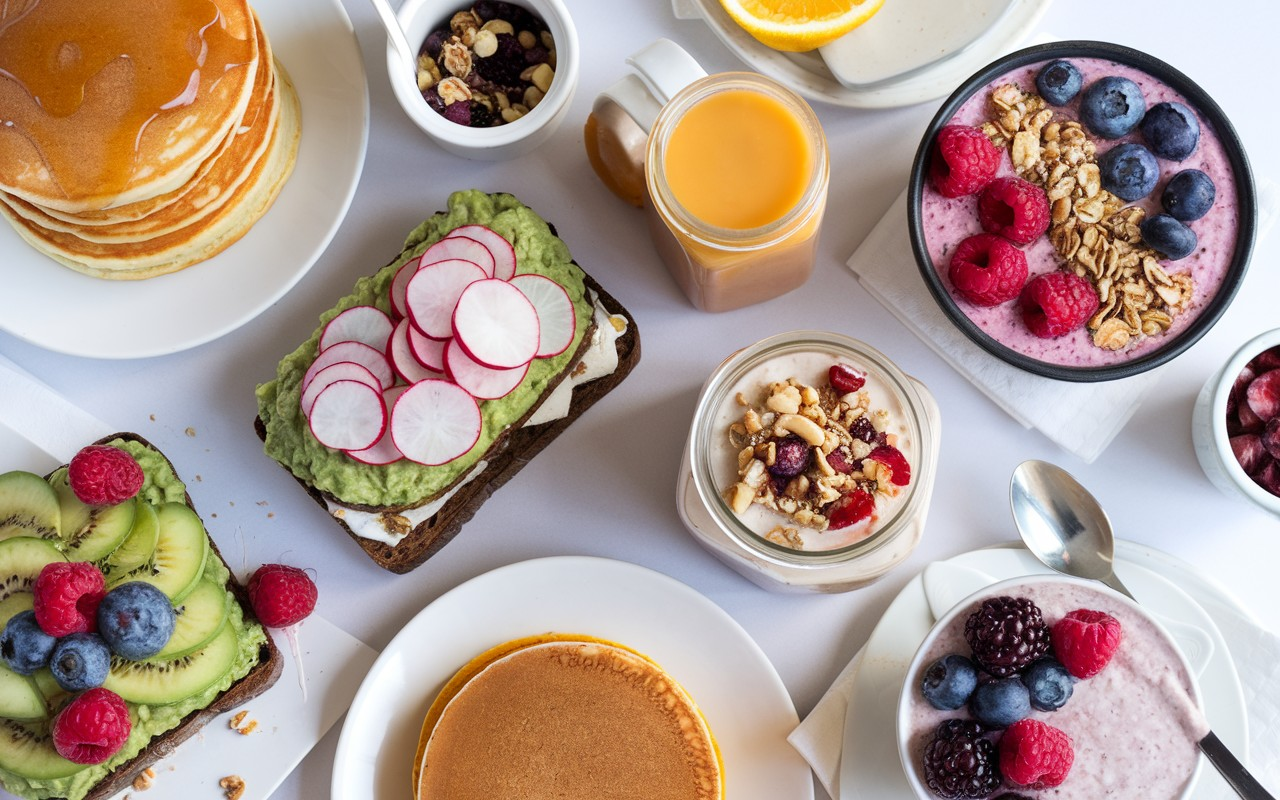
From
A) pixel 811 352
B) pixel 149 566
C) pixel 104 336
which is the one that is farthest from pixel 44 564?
pixel 811 352

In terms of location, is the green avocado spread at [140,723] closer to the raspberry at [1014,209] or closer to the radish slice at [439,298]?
the radish slice at [439,298]

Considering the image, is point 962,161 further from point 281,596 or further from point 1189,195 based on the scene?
point 281,596

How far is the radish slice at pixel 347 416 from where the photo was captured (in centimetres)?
170

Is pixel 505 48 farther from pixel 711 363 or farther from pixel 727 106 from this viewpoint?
pixel 711 363

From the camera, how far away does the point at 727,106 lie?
65.6 inches

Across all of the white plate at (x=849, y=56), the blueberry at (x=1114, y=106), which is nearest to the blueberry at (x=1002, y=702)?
the blueberry at (x=1114, y=106)

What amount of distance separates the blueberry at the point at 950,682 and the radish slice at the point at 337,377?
988 mm

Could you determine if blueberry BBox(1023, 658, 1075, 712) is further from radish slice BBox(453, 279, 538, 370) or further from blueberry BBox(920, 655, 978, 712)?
radish slice BBox(453, 279, 538, 370)

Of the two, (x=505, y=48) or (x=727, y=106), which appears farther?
(x=505, y=48)

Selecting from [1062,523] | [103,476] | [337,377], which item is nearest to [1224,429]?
[1062,523]

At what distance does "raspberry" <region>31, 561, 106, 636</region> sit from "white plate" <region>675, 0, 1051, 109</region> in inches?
56.7

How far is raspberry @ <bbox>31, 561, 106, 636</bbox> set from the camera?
1.66 meters

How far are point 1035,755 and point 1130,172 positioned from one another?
94 centimetres

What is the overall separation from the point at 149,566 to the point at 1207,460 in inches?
73.8
